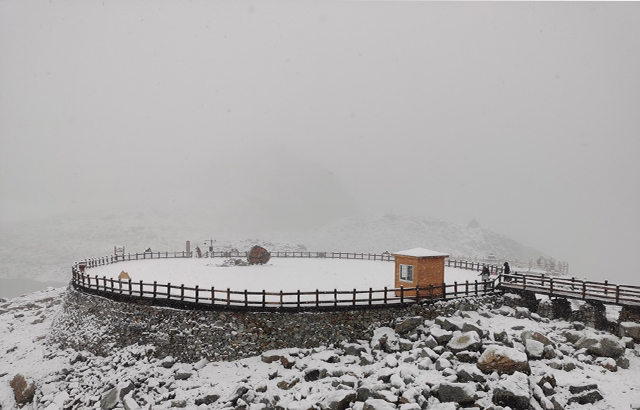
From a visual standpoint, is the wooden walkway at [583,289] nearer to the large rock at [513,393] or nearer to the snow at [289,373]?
the snow at [289,373]

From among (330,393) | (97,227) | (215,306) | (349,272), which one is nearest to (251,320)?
(215,306)

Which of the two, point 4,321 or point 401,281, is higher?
point 401,281

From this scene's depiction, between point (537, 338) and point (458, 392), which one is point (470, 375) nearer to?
point (458, 392)

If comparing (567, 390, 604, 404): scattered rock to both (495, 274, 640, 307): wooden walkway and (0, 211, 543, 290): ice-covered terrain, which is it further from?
(0, 211, 543, 290): ice-covered terrain

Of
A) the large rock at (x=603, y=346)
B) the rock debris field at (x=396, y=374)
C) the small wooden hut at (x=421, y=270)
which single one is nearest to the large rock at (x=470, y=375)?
the rock debris field at (x=396, y=374)

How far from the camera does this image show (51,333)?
2377cm

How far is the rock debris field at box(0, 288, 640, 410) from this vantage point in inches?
497

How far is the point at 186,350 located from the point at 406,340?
11114mm

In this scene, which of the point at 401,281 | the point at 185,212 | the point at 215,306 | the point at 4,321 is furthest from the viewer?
the point at 185,212

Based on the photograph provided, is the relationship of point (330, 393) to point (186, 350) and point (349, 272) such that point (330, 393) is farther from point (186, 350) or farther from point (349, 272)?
point (349, 272)

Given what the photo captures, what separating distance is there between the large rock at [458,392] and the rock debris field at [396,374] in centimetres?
4

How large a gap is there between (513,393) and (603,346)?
618cm

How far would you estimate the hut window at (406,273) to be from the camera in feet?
67.3

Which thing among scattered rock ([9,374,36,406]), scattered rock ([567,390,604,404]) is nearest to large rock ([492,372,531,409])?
scattered rock ([567,390,604,404])
